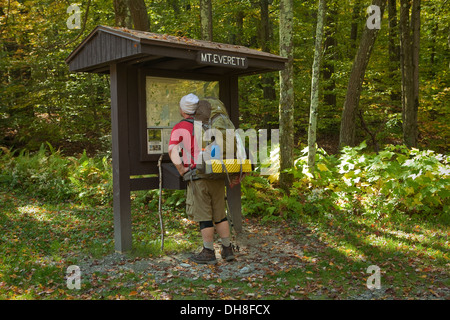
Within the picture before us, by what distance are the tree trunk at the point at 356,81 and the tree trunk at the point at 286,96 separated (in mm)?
3542

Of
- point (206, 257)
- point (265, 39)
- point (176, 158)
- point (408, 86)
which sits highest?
point (265, 39)

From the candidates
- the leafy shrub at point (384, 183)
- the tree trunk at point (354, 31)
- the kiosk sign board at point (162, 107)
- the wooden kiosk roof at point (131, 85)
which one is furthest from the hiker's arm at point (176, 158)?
the tree trunk at point (354, 31)

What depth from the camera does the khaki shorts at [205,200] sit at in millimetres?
5777

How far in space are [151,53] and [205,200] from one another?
213cm

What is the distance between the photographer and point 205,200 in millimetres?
5797

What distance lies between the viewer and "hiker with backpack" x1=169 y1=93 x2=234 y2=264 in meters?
5.76

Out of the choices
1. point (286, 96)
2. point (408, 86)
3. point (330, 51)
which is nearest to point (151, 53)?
point (286, 96)

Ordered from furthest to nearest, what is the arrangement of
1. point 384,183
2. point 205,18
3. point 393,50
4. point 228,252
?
point 393,50 → point 205,18 → point 384,183 → point 228,252

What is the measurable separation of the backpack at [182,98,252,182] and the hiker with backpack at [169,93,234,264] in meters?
0.05

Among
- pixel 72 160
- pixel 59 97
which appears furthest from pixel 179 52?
pixel 59 97

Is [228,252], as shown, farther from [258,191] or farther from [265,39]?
[265,39]

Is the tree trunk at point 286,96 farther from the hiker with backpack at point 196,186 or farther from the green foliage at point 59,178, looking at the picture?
the green foliage at point 59,178

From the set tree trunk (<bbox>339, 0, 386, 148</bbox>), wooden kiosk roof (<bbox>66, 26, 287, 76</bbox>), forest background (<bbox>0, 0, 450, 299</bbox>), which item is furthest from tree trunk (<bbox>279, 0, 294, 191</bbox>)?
tree trunk (<bbox>339, 0, 386, 148</bbox>)
